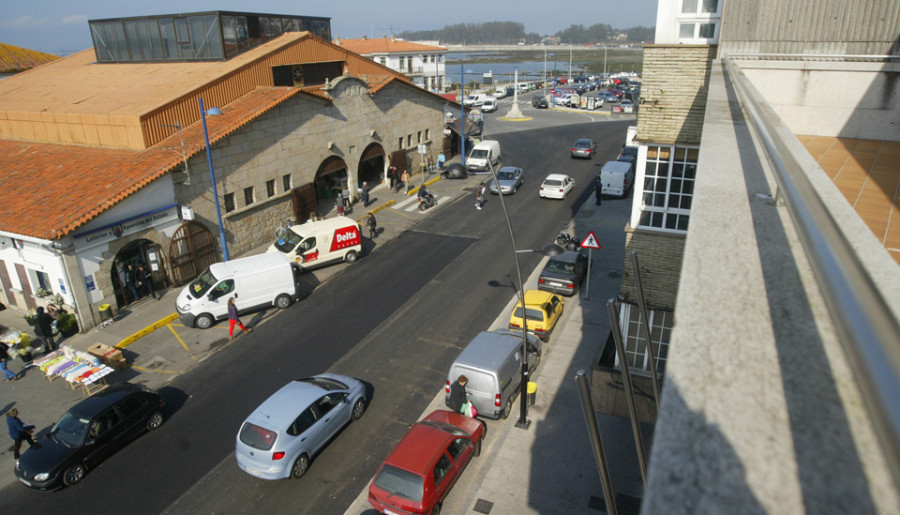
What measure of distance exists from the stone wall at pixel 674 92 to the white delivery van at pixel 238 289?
14.5 metres

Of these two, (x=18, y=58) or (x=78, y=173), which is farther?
(x=18, y=58)

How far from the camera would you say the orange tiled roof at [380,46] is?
3123 inches

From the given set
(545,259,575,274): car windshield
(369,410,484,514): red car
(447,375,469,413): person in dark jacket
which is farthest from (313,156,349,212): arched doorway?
(369,410,484,514): red car

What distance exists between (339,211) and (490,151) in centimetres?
1408

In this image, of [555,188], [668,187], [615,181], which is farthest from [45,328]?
[615,181]

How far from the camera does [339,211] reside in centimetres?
3120

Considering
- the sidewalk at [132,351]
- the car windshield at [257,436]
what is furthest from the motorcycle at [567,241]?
the car windshield at [257,436]

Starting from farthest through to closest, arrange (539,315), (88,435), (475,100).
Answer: (475,100)
(539,315)
(88,435)

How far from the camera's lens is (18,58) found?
45.5 m

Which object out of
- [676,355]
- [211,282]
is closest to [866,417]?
[676,355]

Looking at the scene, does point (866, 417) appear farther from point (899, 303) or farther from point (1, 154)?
point (1, 154)

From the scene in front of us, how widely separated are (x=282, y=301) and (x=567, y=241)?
13.3m

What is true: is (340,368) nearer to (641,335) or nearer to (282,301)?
(282,301)

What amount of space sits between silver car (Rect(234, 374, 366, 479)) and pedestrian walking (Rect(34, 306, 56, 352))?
9784 millimetres
